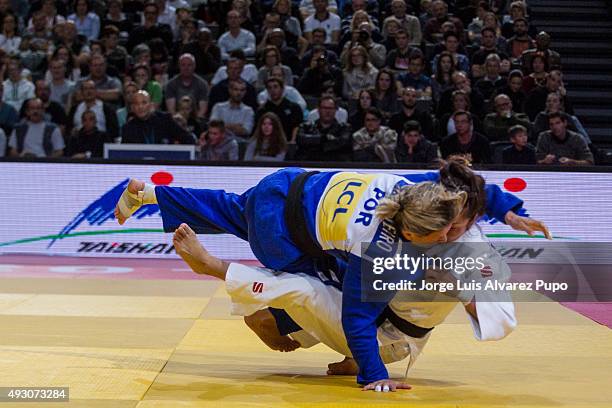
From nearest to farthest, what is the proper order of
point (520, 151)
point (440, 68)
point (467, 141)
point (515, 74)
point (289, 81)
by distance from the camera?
point (520, 151)
point (467, 141)
point (515, 74)
point (440, 68)
point (289, 81)

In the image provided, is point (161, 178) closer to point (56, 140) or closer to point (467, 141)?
point (56, 140)

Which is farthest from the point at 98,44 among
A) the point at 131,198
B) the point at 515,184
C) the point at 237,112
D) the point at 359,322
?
the point at 359,322

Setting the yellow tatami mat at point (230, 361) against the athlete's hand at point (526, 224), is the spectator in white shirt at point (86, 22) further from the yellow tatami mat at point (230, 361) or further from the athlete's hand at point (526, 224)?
the athlete's hand at point (526, 224)

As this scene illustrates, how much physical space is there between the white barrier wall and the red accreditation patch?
5.21 meters

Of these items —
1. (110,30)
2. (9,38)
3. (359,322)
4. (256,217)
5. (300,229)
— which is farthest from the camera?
(9,38)

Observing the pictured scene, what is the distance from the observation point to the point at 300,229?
16.0ft

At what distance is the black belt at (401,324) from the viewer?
4824mm

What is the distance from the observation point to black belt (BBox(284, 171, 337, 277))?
191 inches

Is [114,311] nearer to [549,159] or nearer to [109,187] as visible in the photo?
[109,187]

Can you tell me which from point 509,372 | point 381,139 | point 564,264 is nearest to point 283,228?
point 509,372

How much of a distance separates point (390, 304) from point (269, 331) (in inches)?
32.9

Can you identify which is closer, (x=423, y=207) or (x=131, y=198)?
(x=423, y=207)

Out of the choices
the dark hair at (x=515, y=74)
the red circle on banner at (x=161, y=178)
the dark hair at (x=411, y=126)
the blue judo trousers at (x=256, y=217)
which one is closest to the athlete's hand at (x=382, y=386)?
the blue judo trousers at (x=256, y=217)

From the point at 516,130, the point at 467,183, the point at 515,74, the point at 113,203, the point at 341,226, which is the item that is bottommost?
the point at 113,203
